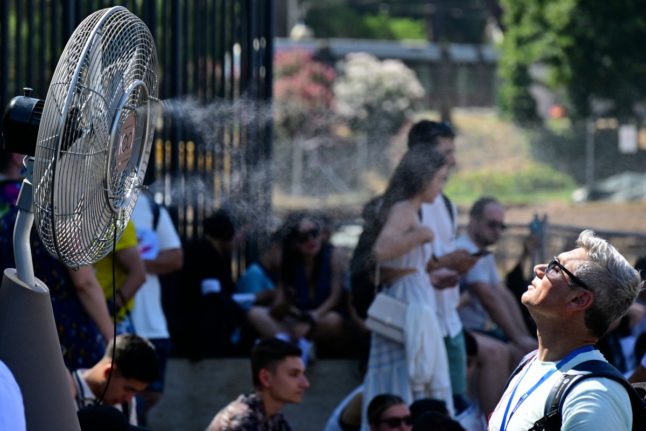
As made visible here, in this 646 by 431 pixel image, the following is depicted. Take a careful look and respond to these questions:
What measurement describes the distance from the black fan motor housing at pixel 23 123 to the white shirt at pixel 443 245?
3405mm

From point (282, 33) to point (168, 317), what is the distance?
123 ft

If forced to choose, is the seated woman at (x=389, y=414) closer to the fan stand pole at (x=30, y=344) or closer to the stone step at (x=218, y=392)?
the stone step at (x=218, y=392)

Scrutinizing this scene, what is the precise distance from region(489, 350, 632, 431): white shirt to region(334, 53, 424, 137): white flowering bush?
78.7 feet

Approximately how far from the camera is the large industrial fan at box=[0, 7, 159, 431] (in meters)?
3.14

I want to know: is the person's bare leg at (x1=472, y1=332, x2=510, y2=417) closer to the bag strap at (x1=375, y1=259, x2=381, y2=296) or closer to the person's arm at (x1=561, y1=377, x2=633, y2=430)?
the bag strap at (x1=375, y1=259, x2=381, y2=296)

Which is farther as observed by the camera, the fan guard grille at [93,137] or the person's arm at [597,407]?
the person's arm at [597,407]

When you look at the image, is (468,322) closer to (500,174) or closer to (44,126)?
(44,126)

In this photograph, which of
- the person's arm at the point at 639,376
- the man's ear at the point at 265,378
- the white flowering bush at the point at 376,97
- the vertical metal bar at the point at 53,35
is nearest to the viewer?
the person's arm at the point at 639,376

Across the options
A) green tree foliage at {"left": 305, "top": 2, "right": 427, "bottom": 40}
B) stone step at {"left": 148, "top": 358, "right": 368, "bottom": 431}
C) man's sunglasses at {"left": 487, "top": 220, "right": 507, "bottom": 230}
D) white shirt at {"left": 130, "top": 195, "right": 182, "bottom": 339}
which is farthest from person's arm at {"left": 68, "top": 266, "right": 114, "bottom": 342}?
green tree foliage at {"left": 305, "top": 2, "right": 427, "bottom": 40}

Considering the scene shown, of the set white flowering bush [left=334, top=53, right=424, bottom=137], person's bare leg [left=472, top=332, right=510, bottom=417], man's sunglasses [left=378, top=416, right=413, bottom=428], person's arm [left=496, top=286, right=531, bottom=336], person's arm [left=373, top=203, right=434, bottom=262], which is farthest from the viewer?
white flowering bush [left=334, top=53, right=424, bottom=137]

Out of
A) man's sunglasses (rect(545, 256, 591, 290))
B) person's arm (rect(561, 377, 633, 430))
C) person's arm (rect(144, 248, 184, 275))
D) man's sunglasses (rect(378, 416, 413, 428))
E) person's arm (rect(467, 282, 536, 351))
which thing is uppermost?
man's sunglasses (rect(545, 256, 591, 290))

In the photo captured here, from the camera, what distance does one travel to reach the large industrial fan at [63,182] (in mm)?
3145

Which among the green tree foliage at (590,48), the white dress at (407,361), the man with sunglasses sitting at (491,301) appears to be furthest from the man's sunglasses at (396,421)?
the green tree foliage at (590,48)

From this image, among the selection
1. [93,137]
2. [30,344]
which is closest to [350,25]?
[93,137]
